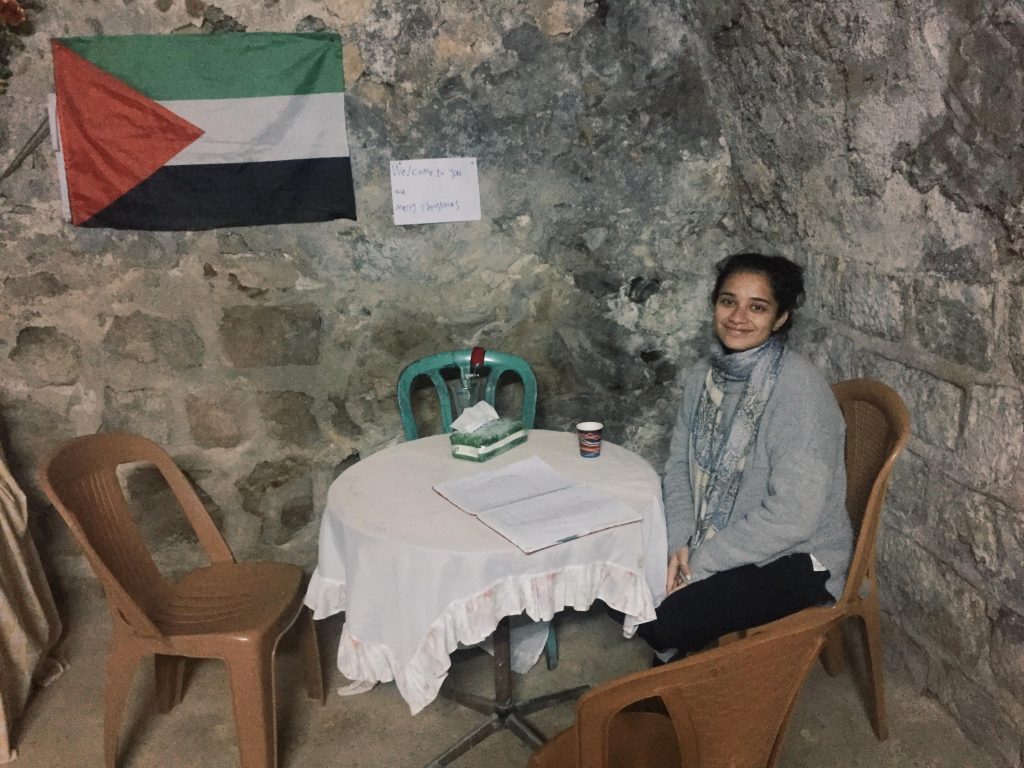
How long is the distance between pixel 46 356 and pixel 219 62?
1.04 m

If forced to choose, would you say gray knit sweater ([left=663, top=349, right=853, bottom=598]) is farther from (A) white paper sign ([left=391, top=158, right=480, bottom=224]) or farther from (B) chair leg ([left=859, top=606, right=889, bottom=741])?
(A) white paper sign ([left=391, top=158, right=480, bottom=224])

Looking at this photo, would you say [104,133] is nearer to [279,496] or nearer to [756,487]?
[279,496]

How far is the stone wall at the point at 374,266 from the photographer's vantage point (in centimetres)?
251

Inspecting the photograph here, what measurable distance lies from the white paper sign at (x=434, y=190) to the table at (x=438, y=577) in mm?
1064

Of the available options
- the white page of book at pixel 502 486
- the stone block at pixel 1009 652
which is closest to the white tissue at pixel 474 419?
the white page of book at pixel 502 486

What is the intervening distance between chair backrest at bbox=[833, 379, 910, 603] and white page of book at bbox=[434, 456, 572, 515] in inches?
26.5

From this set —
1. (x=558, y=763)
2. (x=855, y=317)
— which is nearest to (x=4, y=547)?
(x=558, y=763)

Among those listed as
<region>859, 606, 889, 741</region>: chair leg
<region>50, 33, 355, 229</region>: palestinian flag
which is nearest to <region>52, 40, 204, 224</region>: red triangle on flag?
<region>50, 33, 355, 229</region>: palestinian flag

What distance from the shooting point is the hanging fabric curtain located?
224 cm

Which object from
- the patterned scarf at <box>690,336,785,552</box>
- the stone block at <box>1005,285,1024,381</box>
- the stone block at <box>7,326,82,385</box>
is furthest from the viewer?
the stone block at <box>7,326,82,385</box>

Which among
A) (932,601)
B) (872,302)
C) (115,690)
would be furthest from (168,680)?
(872,302)

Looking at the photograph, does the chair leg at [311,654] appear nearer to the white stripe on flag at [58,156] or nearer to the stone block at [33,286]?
the stone block at [33,286]

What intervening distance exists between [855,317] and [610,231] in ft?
2.66

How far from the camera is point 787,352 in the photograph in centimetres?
200
